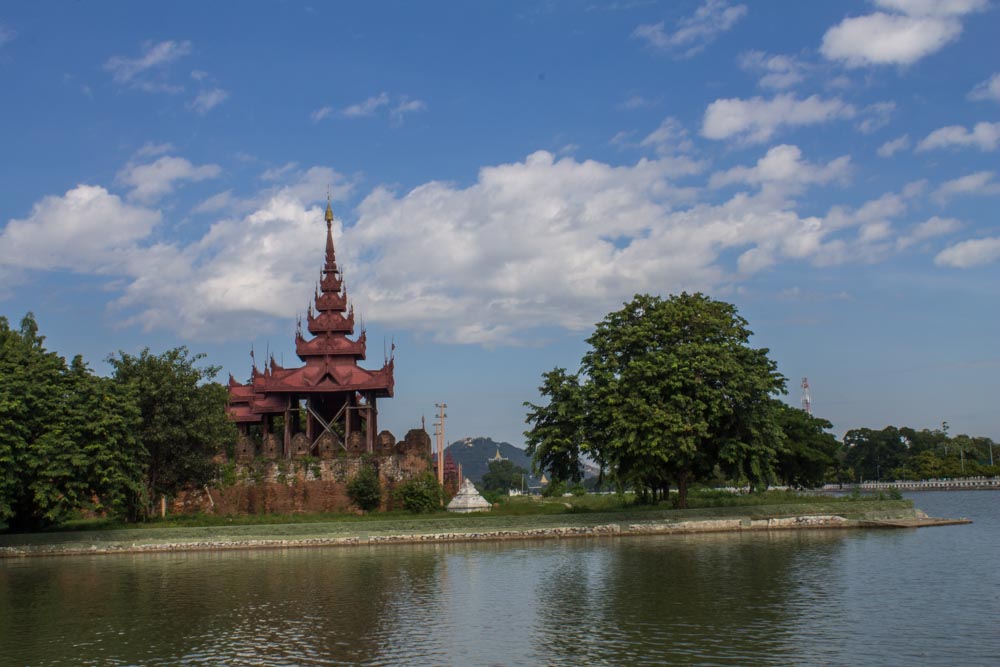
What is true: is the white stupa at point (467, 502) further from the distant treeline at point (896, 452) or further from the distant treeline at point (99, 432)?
the distant treeline at point (896, 452)

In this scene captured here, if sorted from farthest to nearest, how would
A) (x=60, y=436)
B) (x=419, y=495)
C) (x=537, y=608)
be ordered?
(x=419, y=495) → (x=60, y=436) → (x=537, y=608)

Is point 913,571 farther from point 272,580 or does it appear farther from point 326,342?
point 326,342

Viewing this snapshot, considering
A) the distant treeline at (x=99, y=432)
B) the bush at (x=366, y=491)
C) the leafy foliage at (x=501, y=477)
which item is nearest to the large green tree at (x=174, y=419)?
the distant treeline at (x=99, y=432)

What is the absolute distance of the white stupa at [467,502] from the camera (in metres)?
53.5

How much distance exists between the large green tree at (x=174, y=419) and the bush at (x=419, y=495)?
1024 centimetres

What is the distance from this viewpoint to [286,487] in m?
53.2

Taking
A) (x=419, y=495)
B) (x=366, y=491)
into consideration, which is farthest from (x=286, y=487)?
(x=419, y=495)

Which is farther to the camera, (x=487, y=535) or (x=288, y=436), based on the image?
(x=288, y=436)

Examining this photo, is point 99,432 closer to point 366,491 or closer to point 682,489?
point 366,491

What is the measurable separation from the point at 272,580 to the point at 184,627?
28.7ft

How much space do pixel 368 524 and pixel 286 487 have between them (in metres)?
9.73

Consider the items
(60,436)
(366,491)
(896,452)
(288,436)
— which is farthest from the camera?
(896,452)

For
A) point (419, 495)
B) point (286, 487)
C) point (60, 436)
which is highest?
point (60, 436)

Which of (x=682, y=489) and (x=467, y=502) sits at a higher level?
(x=682, y=489)
